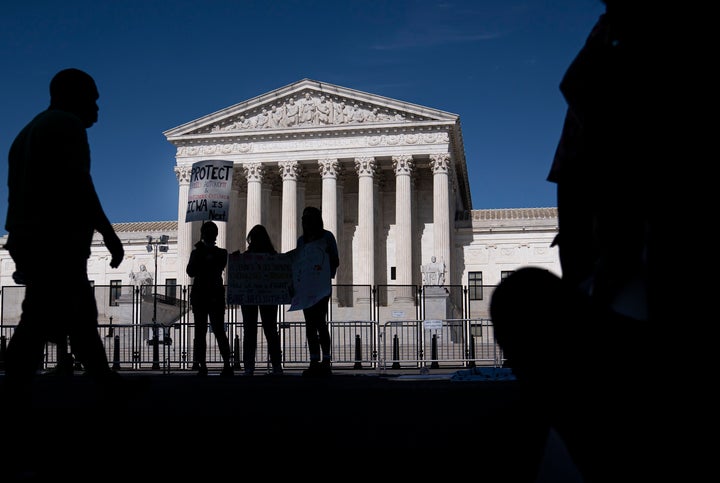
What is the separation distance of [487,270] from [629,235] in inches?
1973

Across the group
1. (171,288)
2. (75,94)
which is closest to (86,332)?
(75,94)

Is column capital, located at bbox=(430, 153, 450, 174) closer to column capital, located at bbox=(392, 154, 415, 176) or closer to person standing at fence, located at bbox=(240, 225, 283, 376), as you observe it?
column capital, located at bbox=(392, 154, 415, 176)

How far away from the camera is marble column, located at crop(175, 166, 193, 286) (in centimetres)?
4784

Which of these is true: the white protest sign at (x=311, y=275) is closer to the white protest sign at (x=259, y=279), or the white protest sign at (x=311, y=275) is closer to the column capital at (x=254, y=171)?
the white protest sign at (x=259, y=279)

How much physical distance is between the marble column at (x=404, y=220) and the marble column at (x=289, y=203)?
647 cm

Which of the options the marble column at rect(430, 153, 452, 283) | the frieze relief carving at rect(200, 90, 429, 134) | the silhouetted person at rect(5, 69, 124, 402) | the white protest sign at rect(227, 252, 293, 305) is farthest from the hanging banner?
the frieze relief carving at rect(200, 90, 429, 134)

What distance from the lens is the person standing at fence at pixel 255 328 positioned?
41.5ft

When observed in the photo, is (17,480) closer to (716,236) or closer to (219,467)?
(219,467)

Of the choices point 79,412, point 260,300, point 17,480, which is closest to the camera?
point 17,480

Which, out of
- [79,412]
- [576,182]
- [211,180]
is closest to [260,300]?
[211,180]

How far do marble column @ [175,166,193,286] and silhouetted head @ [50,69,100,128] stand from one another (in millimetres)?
42896

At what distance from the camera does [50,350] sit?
70.9ft

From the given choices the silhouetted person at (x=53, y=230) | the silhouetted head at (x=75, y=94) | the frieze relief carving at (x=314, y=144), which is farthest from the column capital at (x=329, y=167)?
the silhouetted person at (x=53, y=230)

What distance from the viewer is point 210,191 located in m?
15.1
